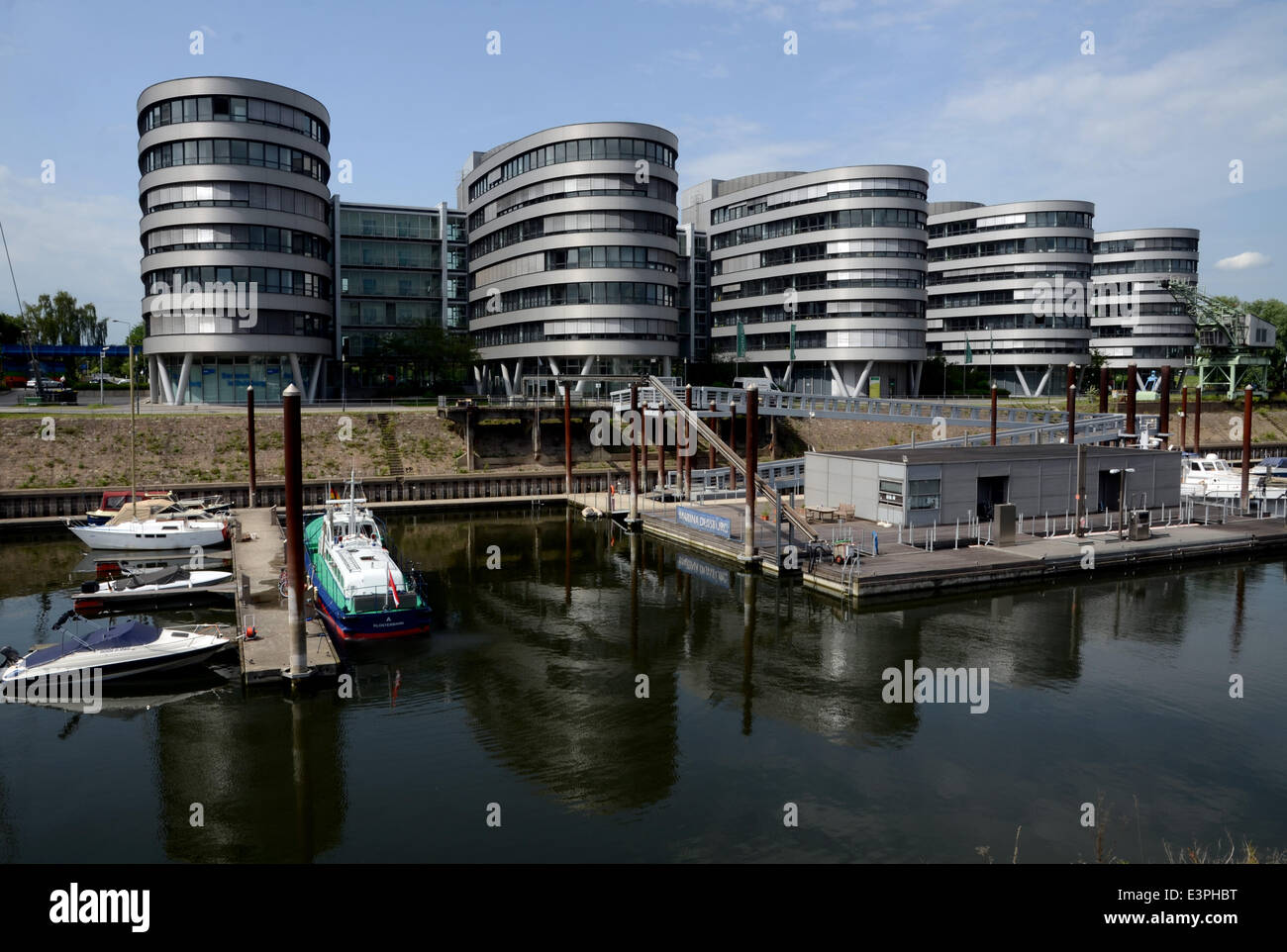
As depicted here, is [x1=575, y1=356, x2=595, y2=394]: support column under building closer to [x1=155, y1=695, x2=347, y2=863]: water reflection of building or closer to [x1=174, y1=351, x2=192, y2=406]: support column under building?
[x1=174, y1=351, x2=192, y2=406]: support column under building

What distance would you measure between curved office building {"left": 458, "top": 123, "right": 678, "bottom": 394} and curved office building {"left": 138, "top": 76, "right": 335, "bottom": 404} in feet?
66.3

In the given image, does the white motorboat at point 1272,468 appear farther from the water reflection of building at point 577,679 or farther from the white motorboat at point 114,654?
the white motorboat at point 114,654

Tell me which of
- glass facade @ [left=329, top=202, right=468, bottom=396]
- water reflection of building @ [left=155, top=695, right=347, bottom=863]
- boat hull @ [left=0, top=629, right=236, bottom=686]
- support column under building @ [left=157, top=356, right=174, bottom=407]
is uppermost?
glass facade @ [left=329, top=202, right=468, bottom=396]

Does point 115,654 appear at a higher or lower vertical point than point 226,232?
lower

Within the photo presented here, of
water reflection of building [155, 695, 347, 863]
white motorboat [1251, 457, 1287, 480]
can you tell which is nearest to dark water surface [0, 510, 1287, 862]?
water reflection of building [155, 695, 347, 863]

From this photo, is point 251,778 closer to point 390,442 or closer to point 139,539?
point 139,539

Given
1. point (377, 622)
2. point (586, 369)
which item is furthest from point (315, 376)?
point (377, 622)

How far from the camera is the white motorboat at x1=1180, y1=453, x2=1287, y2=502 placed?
5712cm

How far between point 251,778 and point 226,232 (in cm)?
7063

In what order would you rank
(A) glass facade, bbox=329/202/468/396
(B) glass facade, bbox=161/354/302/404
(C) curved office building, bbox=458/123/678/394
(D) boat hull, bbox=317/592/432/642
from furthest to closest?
(A) glass facade, bbox=329/202/468/396 → (C) curved office building, bbox=458/123/678/394 → (B) glass facade, bbox=161/354/302/404 → (D) boat hull, bbox=317/592/432/642

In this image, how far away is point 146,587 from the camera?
3619 centimetres

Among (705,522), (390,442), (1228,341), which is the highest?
(1228,341)
